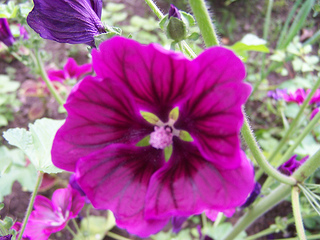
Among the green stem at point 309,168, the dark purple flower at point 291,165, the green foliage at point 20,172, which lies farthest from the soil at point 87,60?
the green stem at point 309,168

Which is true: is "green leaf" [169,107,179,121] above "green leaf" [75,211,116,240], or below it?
above

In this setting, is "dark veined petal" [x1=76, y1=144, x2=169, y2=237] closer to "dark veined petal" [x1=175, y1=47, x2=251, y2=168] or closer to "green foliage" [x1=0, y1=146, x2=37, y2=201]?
"dark veined petal" [x1=175, y1=47, x2=251, y2=168]

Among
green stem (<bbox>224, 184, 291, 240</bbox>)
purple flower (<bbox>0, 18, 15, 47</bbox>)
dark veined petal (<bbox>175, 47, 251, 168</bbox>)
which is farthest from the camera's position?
purple flower (<bbox>0, 18, 15, 47</bbox>)

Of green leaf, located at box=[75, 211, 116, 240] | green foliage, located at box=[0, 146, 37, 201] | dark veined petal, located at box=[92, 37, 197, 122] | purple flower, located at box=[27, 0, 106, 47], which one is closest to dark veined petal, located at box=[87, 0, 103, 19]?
purple flower, located at box=[27, 0, 106, 47]

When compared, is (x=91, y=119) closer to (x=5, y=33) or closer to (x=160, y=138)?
(x=160, y=138)

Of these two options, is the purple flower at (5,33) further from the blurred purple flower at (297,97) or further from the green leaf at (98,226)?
the blurred purple flower at (297,97)

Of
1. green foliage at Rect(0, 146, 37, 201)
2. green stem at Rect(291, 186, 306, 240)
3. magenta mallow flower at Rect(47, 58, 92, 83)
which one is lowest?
green foliage at Rect(0, 146, 37, 201)

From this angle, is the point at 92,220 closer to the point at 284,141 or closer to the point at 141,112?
the point at 284,141
